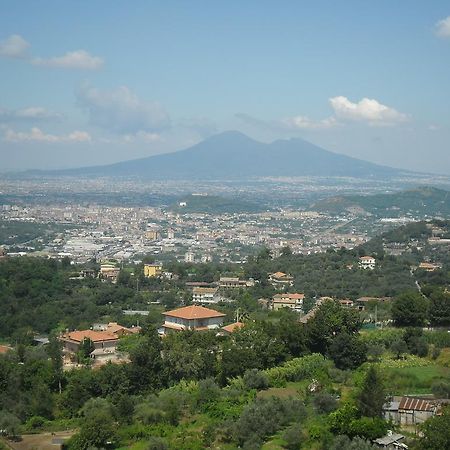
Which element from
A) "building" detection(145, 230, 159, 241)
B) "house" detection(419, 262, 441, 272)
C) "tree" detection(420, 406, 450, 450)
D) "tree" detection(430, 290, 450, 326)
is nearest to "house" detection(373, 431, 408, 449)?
"tree" detection(420, 406, 450, 450)

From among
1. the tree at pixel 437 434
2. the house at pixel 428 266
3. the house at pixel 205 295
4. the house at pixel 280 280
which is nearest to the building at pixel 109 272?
the house at pixel 205 295

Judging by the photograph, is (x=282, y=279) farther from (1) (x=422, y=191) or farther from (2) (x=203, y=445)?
(1) (x=422, y=191)

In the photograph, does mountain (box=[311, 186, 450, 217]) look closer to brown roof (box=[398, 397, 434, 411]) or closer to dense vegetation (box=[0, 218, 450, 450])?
dense vegetation (box=[0, 218, 450, 450])

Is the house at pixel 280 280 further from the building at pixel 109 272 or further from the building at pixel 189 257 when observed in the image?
the building at pixel 189 257

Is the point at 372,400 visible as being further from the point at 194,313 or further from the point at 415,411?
the point at 194,313

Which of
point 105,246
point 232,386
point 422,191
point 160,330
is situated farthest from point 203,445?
point 422,191
